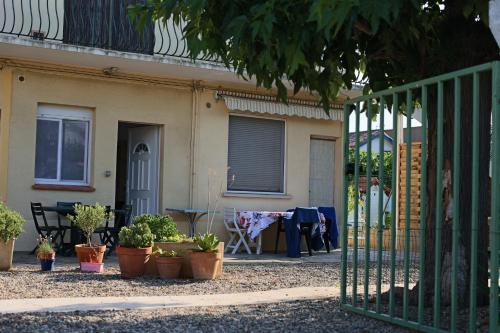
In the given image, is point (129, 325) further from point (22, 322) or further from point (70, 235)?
point (70, 235)

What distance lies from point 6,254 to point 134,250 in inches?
71.6

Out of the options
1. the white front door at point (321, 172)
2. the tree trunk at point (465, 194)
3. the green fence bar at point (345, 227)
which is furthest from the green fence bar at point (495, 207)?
the white front door at point (321, 172)

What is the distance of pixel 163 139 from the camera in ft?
44.3

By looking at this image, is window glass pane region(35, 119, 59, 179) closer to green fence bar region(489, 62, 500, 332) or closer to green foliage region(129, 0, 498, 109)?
green foliage region(129, 0, 498, 109)

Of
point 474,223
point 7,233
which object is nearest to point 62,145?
point 7,233

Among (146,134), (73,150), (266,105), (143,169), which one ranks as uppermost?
(266,105)

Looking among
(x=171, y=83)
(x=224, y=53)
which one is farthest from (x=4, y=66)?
(x=224, y=53)

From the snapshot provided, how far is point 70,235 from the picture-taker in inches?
484

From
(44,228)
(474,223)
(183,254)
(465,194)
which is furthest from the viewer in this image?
(44,228)

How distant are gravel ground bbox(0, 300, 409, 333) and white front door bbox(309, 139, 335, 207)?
27.0 feet

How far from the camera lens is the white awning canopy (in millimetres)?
13930

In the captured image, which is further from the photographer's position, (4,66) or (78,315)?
(4,66)

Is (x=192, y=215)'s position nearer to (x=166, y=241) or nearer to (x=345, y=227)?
(x=166, y=241)

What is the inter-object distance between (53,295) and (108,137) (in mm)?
5557
